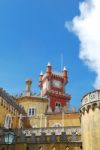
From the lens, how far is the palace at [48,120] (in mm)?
38031

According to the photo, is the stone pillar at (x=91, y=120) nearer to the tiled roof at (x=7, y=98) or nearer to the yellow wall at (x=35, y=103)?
the tiled roof at (x=7, y=98)

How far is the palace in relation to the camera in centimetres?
3803

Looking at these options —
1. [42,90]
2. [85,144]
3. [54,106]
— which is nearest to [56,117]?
[54,106]

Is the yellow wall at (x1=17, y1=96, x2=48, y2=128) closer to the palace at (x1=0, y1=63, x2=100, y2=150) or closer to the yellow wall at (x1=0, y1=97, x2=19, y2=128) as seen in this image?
the palace at (x1=0, y1=63, x2=100, y2=150)

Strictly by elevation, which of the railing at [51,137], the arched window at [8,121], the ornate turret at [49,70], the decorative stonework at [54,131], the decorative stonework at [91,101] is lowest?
the railing at [51,137]

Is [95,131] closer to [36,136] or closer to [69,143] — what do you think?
[69,143]

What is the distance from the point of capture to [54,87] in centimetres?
8162

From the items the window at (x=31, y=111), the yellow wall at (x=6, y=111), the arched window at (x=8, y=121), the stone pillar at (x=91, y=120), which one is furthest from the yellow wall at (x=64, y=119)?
the stone pillar at (x=91, y=120)

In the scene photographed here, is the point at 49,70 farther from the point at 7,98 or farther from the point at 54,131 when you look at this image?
the point at 54,131

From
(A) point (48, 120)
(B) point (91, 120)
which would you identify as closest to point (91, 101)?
(B) point (91, 120)

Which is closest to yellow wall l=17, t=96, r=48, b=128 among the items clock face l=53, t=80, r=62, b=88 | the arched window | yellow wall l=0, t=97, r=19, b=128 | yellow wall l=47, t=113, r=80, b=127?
yellow wall l=47, t=113, r=80, b=127

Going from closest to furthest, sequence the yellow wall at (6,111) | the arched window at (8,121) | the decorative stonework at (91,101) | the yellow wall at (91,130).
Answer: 1. the yellow wall at (91,130)
2. the decorative stonework at (91,101)
3. the yellow wall at (6,111)
4. the arched window at (8,121)

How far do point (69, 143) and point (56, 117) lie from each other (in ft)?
72.4

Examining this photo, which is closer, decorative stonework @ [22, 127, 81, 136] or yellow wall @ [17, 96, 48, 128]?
decorative stonework @ [22, 127, 81, 136]
